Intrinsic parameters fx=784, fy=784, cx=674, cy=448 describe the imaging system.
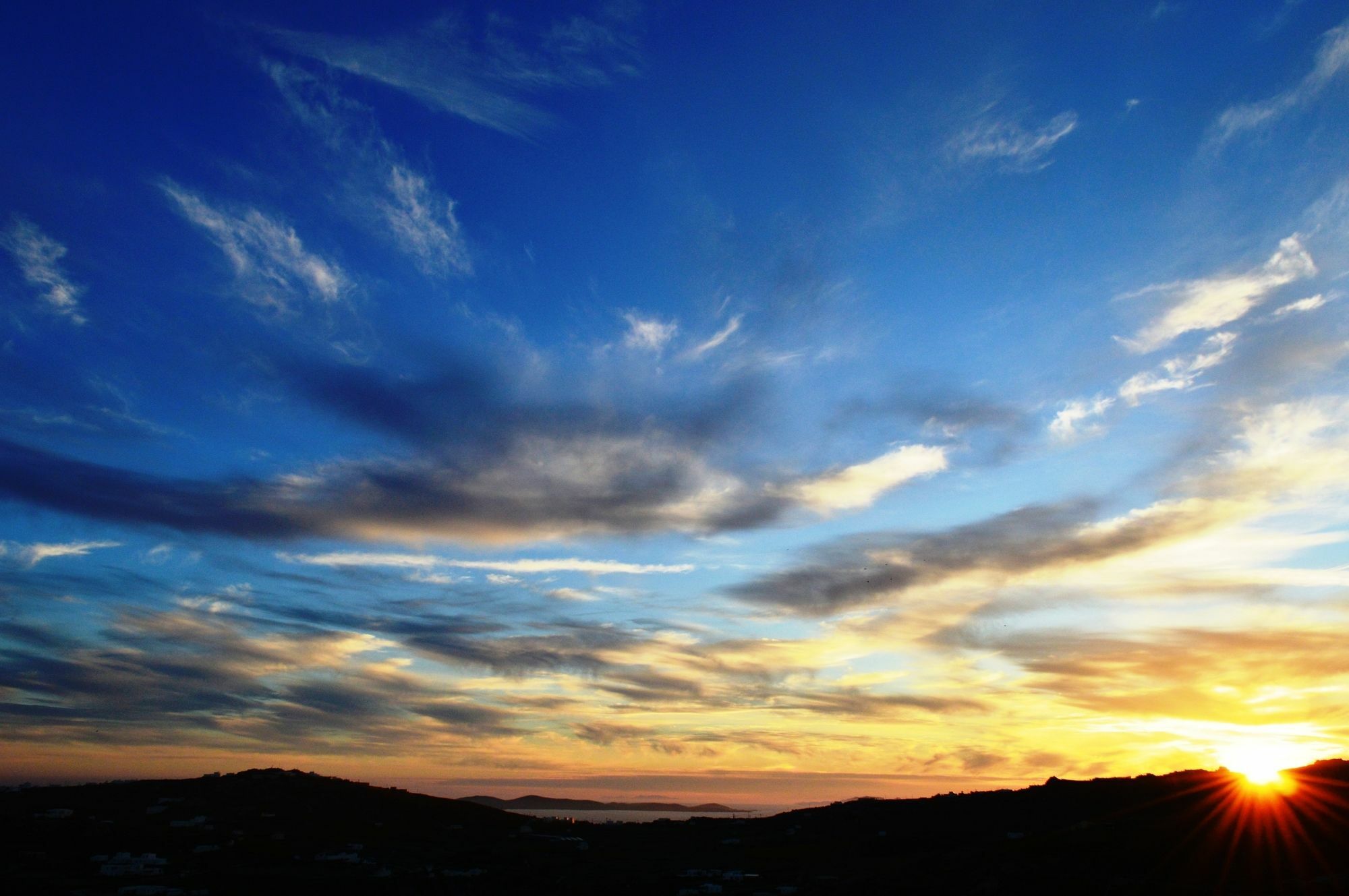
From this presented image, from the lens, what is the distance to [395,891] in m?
60.7

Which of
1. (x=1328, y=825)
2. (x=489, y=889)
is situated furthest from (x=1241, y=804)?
(x=489, y=889)

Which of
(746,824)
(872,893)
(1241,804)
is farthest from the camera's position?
(746,824)

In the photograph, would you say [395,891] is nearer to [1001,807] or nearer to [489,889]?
[489,889]

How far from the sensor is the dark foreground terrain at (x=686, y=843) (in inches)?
1897

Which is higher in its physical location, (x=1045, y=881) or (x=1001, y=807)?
(x=1001, y=807)

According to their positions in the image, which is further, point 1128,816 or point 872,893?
point 1128,816

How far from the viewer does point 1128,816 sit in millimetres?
61750

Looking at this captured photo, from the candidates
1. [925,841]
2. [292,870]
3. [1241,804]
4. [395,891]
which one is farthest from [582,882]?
[1241,804]

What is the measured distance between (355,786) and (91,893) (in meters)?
51.9

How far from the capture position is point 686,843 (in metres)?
91.1

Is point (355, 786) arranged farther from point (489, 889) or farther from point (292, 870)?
point (489, 889)

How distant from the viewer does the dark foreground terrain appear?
48.2 m

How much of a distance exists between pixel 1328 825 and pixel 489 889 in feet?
193

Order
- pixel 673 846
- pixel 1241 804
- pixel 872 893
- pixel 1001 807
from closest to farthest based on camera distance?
pixel 872 893 < pixel 1241 804 < pixel 1001 807 < pixel 673 846
